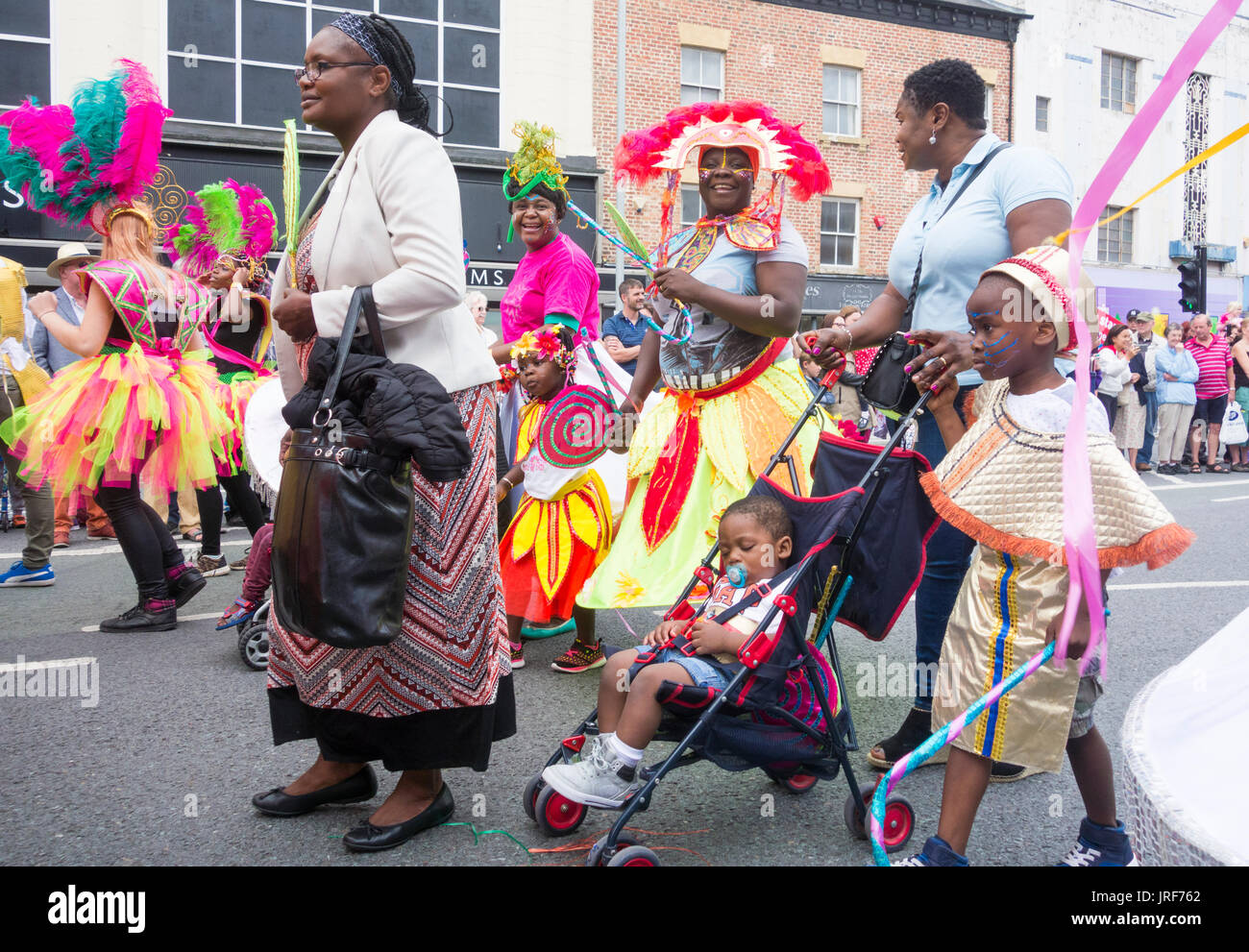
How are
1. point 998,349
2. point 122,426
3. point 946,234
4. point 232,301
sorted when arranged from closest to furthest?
1. point 998,349
2. point 946,234
3. point 122,426
4. point 232,301

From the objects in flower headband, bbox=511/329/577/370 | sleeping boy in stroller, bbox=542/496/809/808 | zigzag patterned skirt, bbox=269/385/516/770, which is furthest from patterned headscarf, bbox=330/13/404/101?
flower headband, bbox=511/329/577/370

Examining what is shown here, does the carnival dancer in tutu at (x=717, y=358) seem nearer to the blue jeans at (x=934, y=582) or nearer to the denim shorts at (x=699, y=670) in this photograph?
the blue jeans at (x=934, y=582)

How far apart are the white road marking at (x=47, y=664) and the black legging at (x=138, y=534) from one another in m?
0.61

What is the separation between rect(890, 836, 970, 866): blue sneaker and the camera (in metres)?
2.34

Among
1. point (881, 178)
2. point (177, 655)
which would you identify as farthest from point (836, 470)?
point (881, 178)

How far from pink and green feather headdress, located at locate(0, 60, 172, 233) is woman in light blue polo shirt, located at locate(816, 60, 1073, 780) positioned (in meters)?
3.65

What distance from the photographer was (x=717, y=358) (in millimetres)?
3812

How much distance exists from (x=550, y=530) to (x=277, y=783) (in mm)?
1766

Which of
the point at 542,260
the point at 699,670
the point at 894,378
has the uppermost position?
the point at 542,260

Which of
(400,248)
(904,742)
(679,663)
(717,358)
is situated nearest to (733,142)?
(717,358)

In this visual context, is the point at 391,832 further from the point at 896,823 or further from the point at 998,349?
the point at 998,349

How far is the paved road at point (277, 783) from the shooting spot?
2760 mm

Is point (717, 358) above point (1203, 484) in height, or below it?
above

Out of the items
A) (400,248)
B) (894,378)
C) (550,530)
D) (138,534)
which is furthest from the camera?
(138,534)
